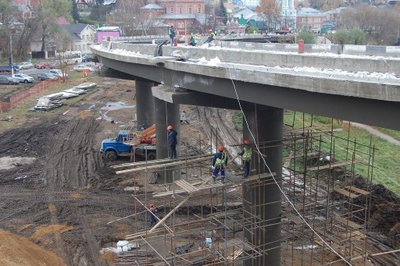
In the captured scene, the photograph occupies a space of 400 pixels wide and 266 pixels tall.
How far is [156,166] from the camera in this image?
1612cm

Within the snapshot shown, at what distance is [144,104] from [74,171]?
9.98 meters

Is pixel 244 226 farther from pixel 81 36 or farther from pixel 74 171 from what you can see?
pixel 81 36

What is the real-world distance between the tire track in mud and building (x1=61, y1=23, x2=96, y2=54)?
222 ft

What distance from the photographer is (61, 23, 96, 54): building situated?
106m

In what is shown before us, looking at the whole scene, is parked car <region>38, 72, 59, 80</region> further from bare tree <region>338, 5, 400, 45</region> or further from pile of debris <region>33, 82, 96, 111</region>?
bare tree <region>338, 5, 400, 45</region>

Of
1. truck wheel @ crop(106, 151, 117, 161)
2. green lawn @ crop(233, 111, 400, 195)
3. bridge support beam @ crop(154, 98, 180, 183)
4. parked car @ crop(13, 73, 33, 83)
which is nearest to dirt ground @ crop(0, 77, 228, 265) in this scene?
truck wheel @ crop(106, 151, 117, 161)

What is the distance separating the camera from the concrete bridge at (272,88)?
10547 millimetres

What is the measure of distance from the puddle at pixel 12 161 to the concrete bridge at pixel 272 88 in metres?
11.6

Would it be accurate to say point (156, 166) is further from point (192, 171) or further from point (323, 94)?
point (192, 171)

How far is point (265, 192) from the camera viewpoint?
→ 17.2 metres

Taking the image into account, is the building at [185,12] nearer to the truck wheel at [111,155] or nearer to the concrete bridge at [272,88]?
the truck wheel at [111,155]

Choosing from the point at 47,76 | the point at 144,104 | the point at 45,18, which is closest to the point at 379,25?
the point at 47,76

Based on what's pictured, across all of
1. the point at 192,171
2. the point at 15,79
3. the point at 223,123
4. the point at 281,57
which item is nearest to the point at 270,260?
the point at 281,57

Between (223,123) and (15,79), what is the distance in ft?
110
